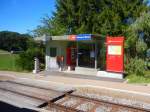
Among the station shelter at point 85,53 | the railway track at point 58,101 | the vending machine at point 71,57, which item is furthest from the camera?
the vending machine at point 71,57

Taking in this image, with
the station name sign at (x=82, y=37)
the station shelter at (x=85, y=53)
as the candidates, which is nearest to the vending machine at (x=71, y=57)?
the station shelter at (x=85, y=53)

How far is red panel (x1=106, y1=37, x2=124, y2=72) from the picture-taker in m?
20.9

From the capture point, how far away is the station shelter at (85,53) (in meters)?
21.3

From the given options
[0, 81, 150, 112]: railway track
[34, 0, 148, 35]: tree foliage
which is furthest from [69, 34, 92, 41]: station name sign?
[34, 0, 148, 35]: tree foliage

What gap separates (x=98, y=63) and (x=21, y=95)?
34.3ft

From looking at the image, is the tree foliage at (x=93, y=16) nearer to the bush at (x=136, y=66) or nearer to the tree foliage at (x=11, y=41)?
the bush at (x=136, y=66)

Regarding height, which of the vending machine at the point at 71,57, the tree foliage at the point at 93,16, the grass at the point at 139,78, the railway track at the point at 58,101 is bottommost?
the railway track at the point at 58,101

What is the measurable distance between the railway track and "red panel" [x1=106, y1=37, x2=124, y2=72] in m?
5.97

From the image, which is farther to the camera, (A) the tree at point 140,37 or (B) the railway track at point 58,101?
(A) the tree at point 140,37

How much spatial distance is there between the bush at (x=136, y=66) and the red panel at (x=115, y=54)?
1.52 metres

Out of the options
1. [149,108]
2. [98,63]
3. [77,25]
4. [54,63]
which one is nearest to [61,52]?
[54,63]

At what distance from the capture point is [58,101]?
46.8 feet

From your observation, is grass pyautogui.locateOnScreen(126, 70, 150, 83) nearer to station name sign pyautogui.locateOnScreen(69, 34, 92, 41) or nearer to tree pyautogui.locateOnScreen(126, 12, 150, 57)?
tree pyautogui.locateOnScreen(126, 12, 150, 57)

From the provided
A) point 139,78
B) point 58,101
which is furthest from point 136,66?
point 58,101
